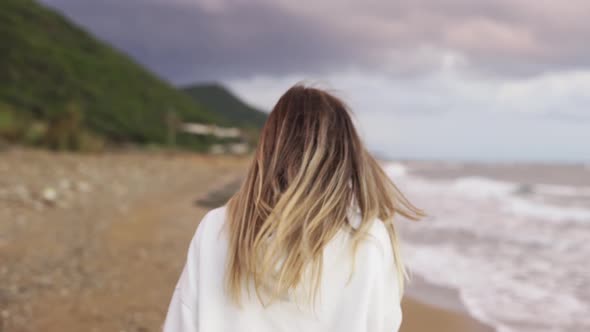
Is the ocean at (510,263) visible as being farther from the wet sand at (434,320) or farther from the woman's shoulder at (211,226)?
the woman's shoulder at (211,226)

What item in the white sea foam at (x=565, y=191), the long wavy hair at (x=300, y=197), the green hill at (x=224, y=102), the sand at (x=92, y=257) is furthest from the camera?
the green hill at (x=224, y=102)

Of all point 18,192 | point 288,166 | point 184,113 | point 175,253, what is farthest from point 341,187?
point 184,113

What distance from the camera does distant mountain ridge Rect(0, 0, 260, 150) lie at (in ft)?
91.5

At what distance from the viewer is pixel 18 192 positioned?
7.23 meters

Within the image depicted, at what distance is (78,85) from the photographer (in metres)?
34.6

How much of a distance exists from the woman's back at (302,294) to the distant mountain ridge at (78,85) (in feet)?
48.5

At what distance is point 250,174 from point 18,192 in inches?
262

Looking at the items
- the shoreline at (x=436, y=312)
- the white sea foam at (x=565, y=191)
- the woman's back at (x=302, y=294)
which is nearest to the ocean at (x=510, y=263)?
the shoreline at (x=436, y=312)

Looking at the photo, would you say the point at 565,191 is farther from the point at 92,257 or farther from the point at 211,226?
the point at 211,226

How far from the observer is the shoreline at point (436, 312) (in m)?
4.23

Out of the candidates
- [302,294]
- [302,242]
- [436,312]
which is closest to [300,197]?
[302,242]

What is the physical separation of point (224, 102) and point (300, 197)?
89861 mm

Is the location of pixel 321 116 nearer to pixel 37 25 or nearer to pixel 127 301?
pixel 127 301

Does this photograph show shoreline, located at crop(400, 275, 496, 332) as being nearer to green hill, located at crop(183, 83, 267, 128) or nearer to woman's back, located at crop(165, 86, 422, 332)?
woman's back, located at crop(165, 86, 422, 332)
